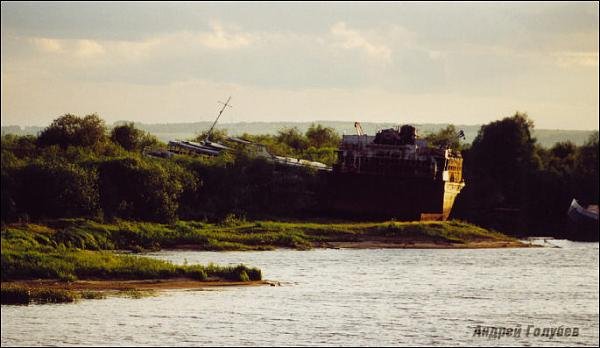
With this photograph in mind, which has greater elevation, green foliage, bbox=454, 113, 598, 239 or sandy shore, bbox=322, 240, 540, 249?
green foliage, bbox=454, 113, 598, 239

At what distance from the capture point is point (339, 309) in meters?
54.0

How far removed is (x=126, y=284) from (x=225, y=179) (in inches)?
1641

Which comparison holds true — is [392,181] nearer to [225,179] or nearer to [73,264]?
[225,179]

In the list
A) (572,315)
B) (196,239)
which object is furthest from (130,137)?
(572,315)

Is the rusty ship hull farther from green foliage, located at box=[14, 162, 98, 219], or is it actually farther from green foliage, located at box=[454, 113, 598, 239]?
green foliage, located at box=[14, 162, 98, 219]

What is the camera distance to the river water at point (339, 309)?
45.6 metres

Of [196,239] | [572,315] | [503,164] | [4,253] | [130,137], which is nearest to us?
[572,315]

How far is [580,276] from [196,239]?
22.8m

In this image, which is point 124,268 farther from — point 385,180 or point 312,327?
point 385,180

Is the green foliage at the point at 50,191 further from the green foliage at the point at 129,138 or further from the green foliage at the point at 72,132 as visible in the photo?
the green foliage at the point at 129,138

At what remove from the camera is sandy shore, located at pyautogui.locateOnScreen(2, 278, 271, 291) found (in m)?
54.9

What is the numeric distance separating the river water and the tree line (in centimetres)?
962

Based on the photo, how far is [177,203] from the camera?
296ft

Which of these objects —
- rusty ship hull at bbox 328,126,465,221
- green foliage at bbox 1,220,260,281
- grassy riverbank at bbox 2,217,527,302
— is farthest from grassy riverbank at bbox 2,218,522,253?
rusty ship hull at bbox 328,126,465,221
